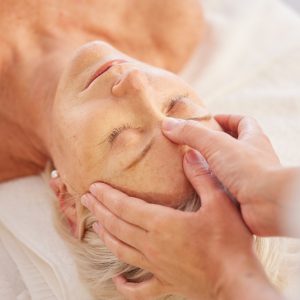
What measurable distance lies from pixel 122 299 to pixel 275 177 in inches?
17.3

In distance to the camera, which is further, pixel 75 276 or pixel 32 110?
pixel 32 110

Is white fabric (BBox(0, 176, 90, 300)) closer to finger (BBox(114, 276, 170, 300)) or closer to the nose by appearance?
finger (BBox(114, 276, 170, 300))

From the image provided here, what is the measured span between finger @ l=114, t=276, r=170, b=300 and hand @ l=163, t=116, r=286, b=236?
0.20 m

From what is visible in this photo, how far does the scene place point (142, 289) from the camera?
1.05m

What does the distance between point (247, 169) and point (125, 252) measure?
278mm

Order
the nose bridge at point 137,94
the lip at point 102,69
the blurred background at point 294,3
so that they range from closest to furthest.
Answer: the nose bridge at point 137,94 < the lip at point 102,69 < the blurred background at point 294,3

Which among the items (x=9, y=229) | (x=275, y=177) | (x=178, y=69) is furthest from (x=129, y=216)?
(x=178, y=69)

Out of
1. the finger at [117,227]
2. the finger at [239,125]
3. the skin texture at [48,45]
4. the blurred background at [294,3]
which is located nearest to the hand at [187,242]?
the finger at [117,227]

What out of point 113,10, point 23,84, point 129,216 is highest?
point 113,10

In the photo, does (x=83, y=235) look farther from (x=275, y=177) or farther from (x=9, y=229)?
(x=275, y=177)

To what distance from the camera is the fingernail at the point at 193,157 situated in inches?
42.1

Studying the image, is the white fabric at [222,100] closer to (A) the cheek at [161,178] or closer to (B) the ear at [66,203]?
(B) the ear at [66,203]

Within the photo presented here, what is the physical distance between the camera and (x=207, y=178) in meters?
1.04

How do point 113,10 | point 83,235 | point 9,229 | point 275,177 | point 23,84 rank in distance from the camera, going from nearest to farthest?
point 275,177 → point 83,235 → point 9,229 → point 23,84 → point 113,10
